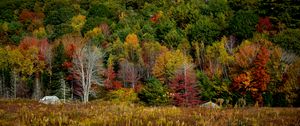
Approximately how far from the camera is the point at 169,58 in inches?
2997

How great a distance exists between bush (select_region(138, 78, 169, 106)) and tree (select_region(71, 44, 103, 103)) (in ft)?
33.9

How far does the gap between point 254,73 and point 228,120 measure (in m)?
56.9

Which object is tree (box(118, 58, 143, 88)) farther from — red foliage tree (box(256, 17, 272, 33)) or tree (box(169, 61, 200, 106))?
red foliage tree (box(256, 17, 272, 33))

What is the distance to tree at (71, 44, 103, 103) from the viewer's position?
72.9 m

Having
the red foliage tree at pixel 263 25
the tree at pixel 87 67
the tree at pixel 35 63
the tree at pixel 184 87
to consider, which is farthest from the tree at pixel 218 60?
the tree at pixel 35 63

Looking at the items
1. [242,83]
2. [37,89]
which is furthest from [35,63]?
[242,83]

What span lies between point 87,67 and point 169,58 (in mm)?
15235

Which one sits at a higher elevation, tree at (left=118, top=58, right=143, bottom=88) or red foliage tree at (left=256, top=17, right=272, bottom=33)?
red foliage tree at (left=256, top=17, right=272, bottom=33)

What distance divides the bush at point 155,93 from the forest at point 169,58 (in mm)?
171

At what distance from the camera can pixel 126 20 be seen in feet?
379

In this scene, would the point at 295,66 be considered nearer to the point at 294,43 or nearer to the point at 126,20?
the point at 294,43

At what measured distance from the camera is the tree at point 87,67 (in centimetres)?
7294

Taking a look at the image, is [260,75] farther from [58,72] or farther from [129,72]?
[58,72]

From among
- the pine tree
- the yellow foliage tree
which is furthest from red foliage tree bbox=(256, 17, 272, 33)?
the yellow foliage tree
